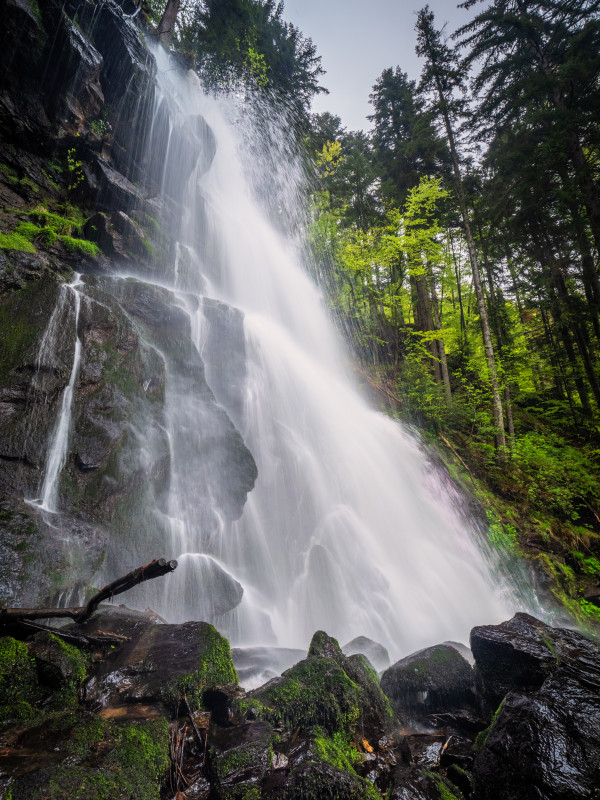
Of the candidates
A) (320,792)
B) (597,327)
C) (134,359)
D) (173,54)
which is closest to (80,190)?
(134,359)

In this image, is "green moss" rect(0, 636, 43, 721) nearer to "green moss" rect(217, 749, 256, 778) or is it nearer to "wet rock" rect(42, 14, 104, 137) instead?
"green moss" rect(217, 749, 256, 778)

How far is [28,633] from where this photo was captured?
315 centimetres

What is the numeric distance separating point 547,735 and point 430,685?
2.14 m

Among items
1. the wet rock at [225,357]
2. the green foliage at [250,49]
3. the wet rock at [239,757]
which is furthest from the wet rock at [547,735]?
the green foliage at [250,49]

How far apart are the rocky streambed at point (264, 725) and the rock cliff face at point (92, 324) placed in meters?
1.66

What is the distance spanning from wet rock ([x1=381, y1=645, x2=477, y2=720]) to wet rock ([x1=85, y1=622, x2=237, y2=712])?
244 centimetres

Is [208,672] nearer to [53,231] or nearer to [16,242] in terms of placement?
[16,242]

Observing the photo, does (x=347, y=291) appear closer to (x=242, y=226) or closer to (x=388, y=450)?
(x=242, y=226)

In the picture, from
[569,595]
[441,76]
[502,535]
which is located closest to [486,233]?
[441,76]

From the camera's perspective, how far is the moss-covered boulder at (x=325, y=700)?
3.27 m

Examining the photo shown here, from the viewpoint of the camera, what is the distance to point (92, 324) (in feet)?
22.4

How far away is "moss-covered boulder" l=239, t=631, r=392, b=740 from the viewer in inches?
129

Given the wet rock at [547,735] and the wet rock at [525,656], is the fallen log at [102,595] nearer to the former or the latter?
the wet rock at [547,735]

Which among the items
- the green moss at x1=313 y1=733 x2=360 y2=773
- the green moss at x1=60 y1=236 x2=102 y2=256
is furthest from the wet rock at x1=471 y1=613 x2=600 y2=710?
the green moss at x1=60 y1=236 x2=102 y2=256
